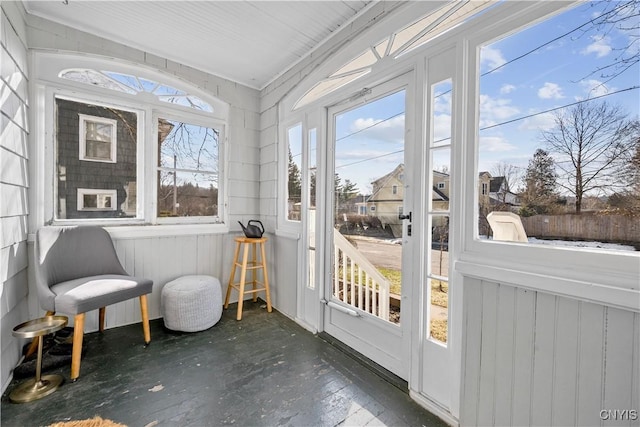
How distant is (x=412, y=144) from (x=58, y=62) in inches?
117

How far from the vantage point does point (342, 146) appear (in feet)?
7.76

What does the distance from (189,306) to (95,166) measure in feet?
5.15

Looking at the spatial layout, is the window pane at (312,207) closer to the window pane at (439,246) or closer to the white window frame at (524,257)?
the window pane at (439,246)

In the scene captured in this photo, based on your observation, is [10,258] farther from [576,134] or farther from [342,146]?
[576,134]

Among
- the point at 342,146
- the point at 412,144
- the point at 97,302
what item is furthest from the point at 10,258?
the point at 412,144

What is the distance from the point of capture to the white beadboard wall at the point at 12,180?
1.71 meters

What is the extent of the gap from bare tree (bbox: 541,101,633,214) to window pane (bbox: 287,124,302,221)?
2022 mm

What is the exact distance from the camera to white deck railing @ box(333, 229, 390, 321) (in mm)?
2115

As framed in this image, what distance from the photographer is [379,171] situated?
2070mm

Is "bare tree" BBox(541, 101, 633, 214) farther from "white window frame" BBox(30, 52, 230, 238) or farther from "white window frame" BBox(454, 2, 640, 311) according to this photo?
"white window frame" BBox(30, 52, 230, 238)

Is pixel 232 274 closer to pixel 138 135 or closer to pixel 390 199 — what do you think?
pixel 138 135

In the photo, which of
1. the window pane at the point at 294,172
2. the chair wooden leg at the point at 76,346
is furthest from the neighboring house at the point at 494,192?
the chair wooden leg at the point at 76,346

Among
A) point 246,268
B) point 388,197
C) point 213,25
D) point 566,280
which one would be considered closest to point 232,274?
point 246,268

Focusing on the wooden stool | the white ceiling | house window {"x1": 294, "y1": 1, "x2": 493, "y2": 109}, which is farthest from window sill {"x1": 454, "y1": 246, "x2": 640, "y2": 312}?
the wooden stool
